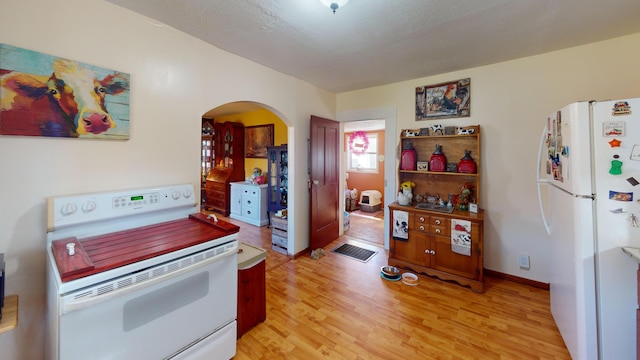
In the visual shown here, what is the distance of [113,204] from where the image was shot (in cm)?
155

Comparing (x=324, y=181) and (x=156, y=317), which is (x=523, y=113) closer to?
(x=324, y=181)

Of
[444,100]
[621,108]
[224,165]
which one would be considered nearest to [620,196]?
[621,108]

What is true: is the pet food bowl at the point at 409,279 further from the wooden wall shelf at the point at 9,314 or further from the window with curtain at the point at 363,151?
the window with curtain at the point at 363,151

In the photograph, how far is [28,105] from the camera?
136cm

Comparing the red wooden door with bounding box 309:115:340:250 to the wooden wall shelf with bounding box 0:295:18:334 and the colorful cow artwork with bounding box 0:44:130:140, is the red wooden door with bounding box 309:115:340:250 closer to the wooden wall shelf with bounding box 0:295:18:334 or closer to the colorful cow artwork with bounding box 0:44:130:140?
the colorful cow artwork with bounding box 0:44:130:140

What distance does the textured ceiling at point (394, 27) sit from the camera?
1665 millimetres

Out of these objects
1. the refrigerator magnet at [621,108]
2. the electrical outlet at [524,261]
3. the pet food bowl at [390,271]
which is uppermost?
the refrigerator magnet at [621,108]

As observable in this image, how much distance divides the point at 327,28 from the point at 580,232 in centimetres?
217

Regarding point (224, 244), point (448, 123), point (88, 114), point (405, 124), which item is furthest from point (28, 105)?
point (448, 123)

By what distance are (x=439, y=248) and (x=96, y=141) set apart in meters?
3.18

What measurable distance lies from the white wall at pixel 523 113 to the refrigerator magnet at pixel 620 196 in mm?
1382

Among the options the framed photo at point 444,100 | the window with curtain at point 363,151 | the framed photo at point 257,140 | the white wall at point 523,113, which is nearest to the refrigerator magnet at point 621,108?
the white wall at point 523,113

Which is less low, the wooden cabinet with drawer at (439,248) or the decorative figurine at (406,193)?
the decorative figurine at (406,193)

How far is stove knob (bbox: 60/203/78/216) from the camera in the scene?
138cm
